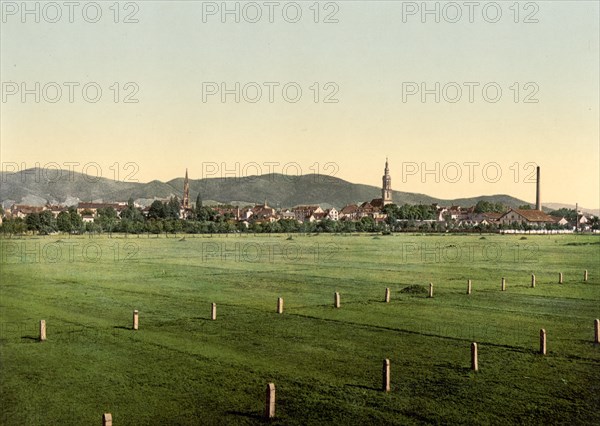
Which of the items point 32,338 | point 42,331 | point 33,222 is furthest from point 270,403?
point 33,222

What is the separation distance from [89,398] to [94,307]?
1908cm

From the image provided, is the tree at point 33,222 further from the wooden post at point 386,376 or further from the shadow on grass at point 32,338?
the wooden post at point 386,376

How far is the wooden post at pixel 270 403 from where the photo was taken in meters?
18.2

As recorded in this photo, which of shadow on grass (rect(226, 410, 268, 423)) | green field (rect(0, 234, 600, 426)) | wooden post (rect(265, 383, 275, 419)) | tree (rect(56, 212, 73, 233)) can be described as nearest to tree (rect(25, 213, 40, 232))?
tree (rect(56, 212, 73, 233))

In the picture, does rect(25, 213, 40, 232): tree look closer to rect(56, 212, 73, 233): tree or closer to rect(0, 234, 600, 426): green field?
rect(56, 212, 73, 233): tree

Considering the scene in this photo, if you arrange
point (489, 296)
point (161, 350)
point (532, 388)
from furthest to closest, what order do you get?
point (489, 296) < point (161, 350) < point (532, 388)

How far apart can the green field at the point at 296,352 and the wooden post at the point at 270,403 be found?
0.29 meters

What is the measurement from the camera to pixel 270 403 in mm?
18344

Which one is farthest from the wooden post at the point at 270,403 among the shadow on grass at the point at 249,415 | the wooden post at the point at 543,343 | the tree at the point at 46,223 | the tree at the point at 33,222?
the tree at the point at 46,223

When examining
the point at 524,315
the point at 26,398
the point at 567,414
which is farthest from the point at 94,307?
the point at 567,414

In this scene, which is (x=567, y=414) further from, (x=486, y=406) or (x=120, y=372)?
(x=120, y=372)

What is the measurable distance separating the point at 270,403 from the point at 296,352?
27.1 ft

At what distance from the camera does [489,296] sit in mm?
44562

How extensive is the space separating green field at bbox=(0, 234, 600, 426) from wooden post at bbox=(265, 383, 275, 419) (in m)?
0.29
